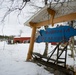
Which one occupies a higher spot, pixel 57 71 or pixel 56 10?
pixel 56 10

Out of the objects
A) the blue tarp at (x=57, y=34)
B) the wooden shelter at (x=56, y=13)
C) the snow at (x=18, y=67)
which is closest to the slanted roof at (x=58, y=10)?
the wooden shelter at (x=56, y=13)

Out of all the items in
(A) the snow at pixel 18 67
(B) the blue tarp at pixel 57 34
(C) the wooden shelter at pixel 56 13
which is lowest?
(A) the snow at pixel 18 67

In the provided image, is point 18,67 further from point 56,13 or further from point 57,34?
point 56,13

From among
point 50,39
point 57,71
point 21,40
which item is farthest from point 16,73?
point 21,40

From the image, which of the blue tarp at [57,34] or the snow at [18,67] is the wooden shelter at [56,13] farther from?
the snow at [18,67]

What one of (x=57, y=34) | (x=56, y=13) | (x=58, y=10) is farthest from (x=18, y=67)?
(x=58, y=10)

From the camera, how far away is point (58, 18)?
8945 millimetres

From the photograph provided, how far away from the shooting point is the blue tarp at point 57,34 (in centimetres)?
767

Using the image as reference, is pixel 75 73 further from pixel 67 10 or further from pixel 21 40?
pixel 21 40

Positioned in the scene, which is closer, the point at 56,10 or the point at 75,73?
the point at 75,73

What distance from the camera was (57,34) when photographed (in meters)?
8.56

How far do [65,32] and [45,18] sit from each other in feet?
8.69

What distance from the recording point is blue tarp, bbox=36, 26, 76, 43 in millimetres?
7672

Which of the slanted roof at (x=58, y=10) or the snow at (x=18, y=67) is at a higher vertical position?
the slanted roof at (x=58, y=10)
